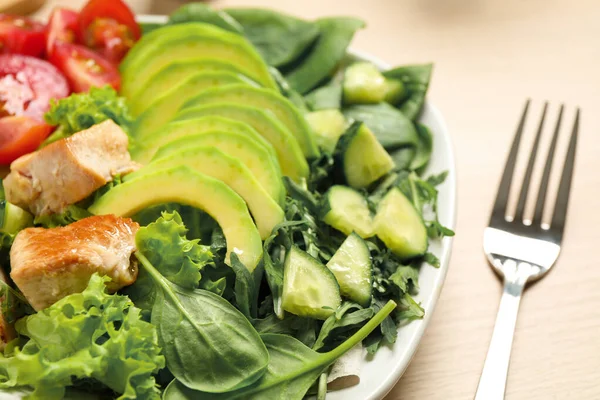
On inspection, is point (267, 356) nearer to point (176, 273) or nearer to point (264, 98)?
point (176, 273)

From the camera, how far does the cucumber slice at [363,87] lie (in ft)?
8.45

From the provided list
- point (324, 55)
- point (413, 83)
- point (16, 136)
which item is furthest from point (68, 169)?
point (413, 83)

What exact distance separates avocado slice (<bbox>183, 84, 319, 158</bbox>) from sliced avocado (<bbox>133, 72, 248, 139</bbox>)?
6cm

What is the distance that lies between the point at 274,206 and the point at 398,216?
1.39 feet

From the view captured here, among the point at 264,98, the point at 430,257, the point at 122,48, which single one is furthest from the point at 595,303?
the point at 122,48

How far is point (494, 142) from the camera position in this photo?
2.88 meters

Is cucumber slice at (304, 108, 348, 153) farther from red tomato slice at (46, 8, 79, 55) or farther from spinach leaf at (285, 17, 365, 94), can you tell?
red tomato slice at (46, 8, 79, 55)

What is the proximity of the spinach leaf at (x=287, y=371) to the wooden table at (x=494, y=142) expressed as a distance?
13.6 inches

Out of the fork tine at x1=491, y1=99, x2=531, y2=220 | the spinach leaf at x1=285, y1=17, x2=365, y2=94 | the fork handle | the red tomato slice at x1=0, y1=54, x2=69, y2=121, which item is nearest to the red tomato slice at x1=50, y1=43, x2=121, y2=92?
the red tomato slice at x1=0, y1=54, x2=69, y2=121

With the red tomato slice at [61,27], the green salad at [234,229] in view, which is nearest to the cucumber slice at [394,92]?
the green salad at [234,229]

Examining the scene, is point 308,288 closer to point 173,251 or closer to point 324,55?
point 173,251

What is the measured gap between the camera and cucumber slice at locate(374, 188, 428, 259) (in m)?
2.02

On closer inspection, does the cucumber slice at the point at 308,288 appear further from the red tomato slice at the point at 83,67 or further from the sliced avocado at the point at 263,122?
the red tomato slice at the point at 83,67

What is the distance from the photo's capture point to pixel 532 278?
2.29 m
